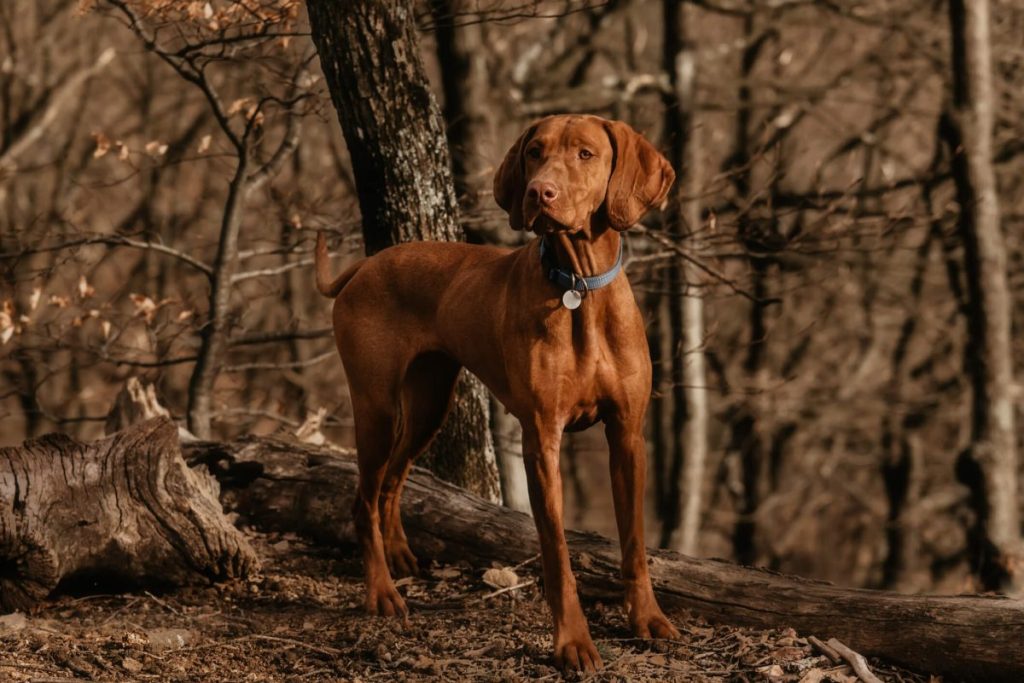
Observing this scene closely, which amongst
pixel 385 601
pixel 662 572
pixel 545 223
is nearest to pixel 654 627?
pixel 662 572

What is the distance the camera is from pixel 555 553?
470cm

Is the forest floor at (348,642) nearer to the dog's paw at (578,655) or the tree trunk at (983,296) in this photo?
the dog's paw at (578,655)

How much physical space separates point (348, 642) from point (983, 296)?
642 cm

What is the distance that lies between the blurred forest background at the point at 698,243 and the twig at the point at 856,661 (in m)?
3.29

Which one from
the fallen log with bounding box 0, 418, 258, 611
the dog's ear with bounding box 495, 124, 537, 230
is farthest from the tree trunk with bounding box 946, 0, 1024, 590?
the fallen log with bounding box 0, 418, 258, 611

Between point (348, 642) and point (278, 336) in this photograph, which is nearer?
point (348, 642)

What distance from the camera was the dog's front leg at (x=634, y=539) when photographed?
16.1 feet

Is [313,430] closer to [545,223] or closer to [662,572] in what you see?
[662,572]

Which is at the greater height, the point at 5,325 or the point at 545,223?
the point at 545,223

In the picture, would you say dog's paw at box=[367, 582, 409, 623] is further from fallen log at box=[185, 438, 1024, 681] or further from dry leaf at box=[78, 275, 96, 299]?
dry leaf at box=[78, 275, 96, 299]

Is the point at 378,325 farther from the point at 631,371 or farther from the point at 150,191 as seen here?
the point at 150,191

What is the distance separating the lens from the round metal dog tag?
464cm

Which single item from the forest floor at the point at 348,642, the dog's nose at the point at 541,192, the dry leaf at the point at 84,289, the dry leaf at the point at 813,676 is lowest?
the dry leaf at the point at 813,676

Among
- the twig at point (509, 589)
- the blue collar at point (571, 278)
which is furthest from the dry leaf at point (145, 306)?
the blue collar at point (571, 278)
